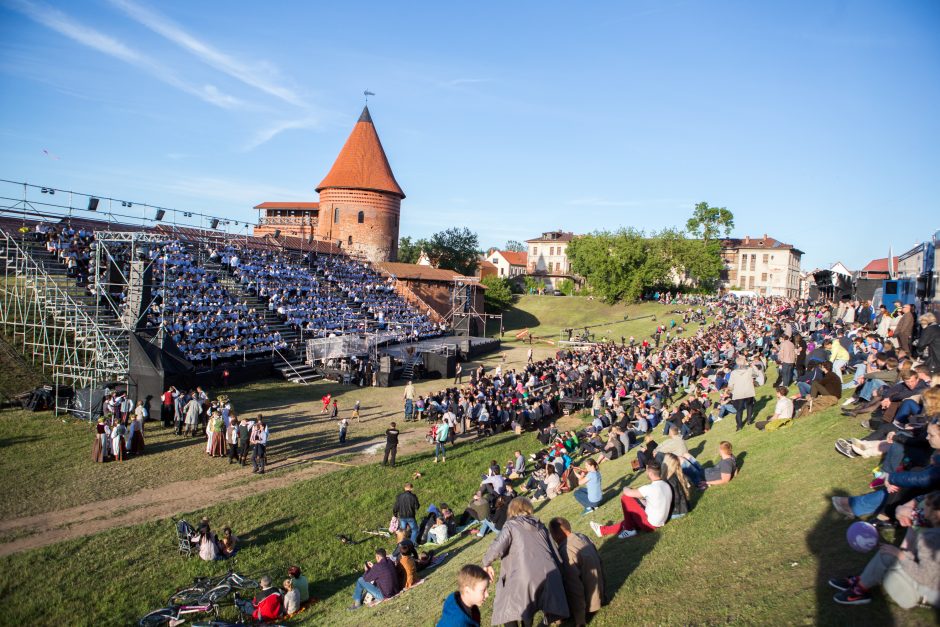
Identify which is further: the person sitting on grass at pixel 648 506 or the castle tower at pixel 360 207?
the castle tower at pixel 360 207

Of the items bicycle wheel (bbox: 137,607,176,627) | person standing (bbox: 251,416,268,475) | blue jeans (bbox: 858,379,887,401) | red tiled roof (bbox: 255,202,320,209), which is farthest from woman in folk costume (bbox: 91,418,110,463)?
red tiled roof (bbox: 255,202,320,209)

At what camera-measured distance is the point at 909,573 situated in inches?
180

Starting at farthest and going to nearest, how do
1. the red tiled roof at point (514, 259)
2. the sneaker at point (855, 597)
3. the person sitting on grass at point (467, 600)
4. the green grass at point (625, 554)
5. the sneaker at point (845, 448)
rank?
the red tiled roof at point (514, 259) < the sneaker at point (845, 448) < the green grass at point (625, 554) < the sneaker at point (855, 597) < the person sitting on grass at point (467, 600)

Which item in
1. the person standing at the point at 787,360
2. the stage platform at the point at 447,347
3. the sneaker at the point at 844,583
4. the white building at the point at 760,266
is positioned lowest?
the stage platform at the point at 447,347

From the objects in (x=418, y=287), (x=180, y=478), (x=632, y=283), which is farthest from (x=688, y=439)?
(x=632, y=283)

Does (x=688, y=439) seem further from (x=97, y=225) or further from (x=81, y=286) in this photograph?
(x=97, y=225)

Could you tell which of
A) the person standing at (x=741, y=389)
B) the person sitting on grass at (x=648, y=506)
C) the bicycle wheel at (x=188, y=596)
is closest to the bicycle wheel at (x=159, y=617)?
the bicycle wheel at (x=188, y=596)

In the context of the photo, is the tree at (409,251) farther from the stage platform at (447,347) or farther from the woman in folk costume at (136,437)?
the woman in folk costume at (136,437)

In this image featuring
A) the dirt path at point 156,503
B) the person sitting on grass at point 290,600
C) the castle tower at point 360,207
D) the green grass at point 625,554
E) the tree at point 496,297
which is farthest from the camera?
the tree at point 496,297

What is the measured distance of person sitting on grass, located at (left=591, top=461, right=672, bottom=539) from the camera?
7320 millimetres

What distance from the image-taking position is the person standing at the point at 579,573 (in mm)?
5273

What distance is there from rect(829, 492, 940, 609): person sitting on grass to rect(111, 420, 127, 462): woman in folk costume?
1465cm

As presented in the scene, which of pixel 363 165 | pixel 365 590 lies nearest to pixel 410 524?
pixel 365 590

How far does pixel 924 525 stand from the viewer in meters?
5.22
